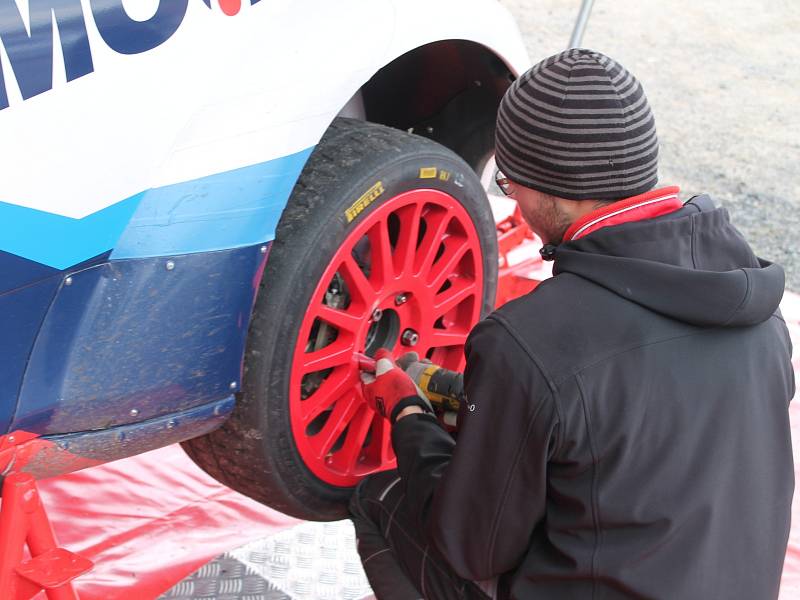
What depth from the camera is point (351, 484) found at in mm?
2248

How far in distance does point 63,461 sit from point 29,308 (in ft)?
1.14

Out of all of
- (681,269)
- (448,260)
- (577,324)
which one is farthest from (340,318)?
(681,269)

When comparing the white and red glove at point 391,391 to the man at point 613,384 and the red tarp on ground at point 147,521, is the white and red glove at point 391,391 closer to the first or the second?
the man at point 613,384

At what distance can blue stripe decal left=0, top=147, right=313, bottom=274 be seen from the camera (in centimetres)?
142

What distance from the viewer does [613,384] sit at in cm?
150

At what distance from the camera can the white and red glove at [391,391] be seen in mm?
1997

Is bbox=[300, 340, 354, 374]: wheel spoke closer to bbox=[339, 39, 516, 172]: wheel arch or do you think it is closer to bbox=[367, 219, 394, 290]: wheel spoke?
bbox=[367, 219, 394, 290]: wheel spoke

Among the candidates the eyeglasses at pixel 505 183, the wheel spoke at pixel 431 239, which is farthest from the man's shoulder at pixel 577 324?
the wheel spoke at pixel 431 239

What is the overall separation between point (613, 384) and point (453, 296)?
95cm

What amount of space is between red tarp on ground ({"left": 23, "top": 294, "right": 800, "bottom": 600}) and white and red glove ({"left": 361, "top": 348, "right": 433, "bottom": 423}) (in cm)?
74

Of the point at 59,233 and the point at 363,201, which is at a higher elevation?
the point at 59,233

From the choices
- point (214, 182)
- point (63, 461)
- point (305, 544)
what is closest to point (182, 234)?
point (214, 182)

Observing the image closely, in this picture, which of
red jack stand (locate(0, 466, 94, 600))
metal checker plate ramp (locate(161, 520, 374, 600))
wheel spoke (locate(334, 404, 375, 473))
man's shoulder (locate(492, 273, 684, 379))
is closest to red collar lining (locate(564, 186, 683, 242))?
man's shoulder (locate(492, 273, 684, 379))

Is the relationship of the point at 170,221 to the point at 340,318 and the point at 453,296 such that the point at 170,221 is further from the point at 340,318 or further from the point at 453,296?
the point at 453,296
